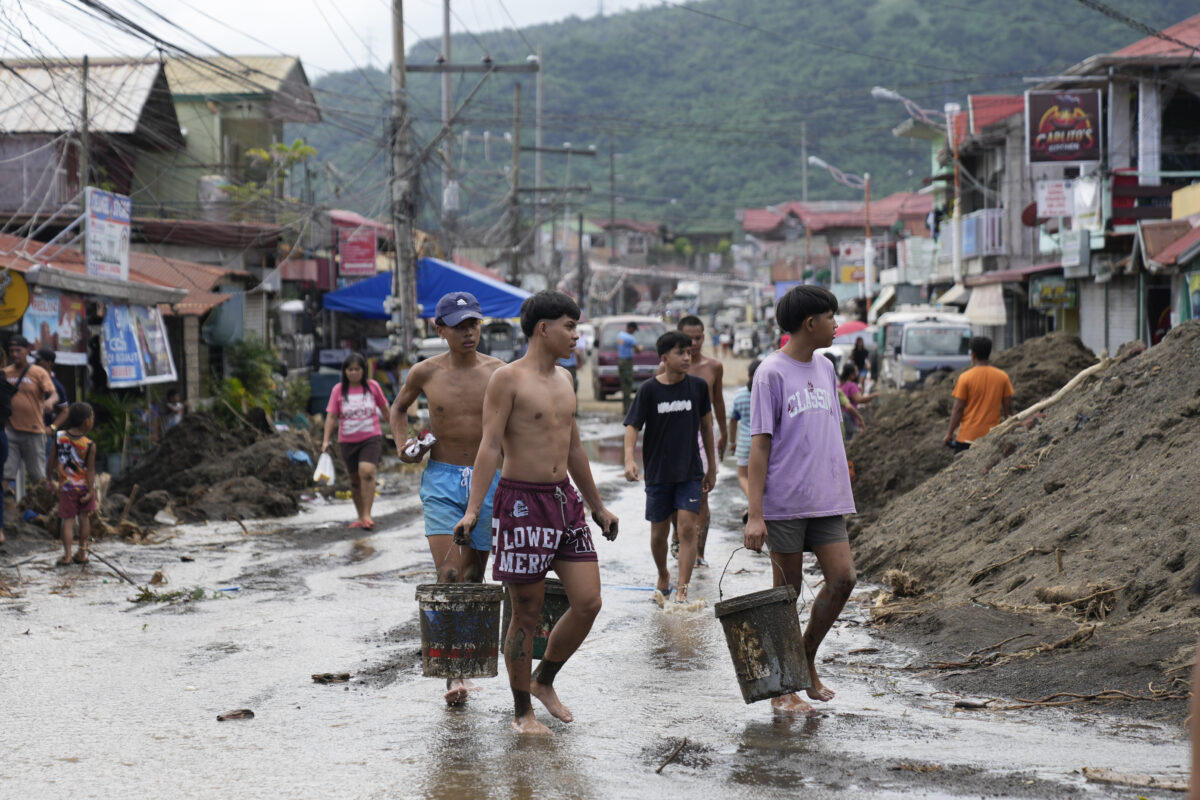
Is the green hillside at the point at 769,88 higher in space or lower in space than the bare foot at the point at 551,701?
higher

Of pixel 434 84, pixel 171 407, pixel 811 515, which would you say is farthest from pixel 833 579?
pixel 434 84

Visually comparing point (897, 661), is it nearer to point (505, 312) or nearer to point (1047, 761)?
point (1047, 761)

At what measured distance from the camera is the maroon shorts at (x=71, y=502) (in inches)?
425

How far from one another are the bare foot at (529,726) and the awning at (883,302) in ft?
157

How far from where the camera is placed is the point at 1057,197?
2852 centimetres

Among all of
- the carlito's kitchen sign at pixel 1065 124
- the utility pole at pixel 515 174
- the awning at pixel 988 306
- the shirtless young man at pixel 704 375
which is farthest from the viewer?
the utility pole at pixel 515 174

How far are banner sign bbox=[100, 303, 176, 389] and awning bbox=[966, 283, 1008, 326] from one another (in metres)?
25.0

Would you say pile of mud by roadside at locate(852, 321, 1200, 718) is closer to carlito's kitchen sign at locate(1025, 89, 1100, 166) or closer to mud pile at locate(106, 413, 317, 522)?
mud pile at locate(106, 413, 317, 522)

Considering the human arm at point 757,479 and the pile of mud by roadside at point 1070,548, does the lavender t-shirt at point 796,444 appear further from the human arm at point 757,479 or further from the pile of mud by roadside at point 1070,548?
the pile of mud by roadside at point 1070,548

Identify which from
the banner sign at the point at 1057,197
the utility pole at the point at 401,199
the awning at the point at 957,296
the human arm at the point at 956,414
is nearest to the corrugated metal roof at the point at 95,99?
the utility pole at the point at 401,199

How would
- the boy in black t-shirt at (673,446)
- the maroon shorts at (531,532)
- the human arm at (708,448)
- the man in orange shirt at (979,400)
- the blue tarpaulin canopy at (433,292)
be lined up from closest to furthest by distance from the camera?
the maroon shorts at (531,532) → the boy in black t-shirt at (673,446) → the human arm at (708,448) → the man in orange shirt at (979,400) → the blue tarpaulin canopy at (433,292)

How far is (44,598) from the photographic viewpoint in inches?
367

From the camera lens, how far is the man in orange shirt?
41.5ft

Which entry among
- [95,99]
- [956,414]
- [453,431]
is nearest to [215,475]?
[956,414]
